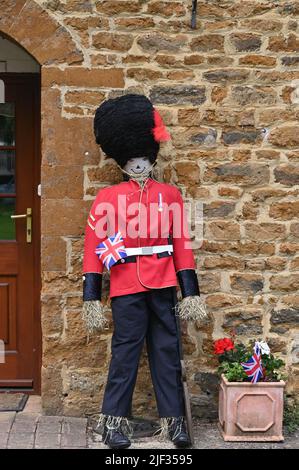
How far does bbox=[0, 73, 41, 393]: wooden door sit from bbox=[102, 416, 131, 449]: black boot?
1104 millimetres

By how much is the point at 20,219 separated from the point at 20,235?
12 centimetres

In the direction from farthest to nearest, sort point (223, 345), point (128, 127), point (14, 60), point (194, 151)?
point (14, 60) → point (194, 151) → point (223, 345) → point (128, 127)

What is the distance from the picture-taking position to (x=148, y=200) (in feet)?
14.5

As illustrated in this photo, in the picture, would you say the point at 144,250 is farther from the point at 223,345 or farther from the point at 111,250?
the point at 223,345

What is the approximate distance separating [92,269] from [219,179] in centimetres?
110

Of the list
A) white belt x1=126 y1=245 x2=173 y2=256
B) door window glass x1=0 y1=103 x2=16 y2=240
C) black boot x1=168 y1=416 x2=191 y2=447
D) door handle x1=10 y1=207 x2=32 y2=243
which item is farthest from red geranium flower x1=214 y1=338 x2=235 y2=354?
door window glass x1=0 y1=103 x2=16 y2=240

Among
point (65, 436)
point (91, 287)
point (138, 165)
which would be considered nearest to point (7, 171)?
point (138, 165)

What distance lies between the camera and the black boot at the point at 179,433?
4.36 metres

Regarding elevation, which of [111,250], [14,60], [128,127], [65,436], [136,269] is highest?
[14,60]

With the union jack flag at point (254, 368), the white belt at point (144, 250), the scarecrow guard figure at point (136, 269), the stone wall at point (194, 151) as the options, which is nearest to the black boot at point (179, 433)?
the scarecrow guard figure at point (136, 269)

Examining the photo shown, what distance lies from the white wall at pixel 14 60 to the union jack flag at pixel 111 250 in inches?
65.8

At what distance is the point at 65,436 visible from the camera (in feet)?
14.6

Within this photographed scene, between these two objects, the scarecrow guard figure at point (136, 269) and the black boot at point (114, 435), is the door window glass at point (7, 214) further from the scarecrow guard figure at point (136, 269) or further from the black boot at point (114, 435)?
the black boot at point (114, 435)
